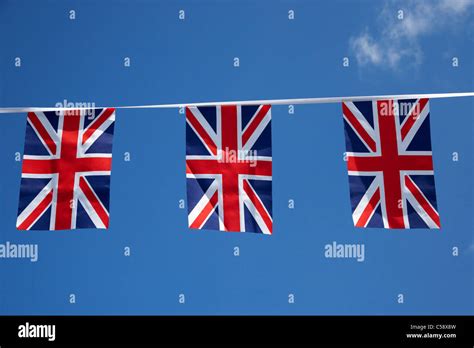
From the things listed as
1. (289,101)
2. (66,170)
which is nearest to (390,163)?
(289,101)

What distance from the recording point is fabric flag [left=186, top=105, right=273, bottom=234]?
984 cm

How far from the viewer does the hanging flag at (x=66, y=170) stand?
9820 millimetres

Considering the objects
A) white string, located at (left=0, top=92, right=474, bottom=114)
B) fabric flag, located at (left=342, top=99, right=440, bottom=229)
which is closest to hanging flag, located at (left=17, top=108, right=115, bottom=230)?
white string, located at (left=0, top=92, right=474, bottom=114)

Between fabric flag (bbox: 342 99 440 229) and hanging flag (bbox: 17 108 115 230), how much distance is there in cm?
371

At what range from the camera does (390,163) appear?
32.4 ft

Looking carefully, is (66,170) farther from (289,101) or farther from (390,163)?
(390,163)

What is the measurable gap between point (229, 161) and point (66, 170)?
8.20ft

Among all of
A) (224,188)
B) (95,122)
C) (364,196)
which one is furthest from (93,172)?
(364,196)

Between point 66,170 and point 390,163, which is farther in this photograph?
point 66,170

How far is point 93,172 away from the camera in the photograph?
A: 9984mm
